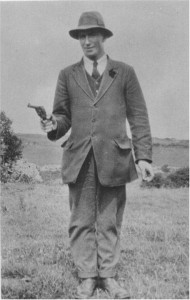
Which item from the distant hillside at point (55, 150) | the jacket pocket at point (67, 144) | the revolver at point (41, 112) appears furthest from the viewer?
the distant hillside at point (55, 150)

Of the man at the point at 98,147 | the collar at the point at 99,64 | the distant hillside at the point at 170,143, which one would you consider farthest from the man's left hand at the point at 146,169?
the distant hillside at the point at 170,143

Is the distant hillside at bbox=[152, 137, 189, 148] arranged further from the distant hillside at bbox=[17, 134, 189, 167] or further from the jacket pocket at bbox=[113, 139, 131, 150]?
the jacket pocket at bbox=[113, 139, 131, 150]

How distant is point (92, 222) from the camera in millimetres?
3664

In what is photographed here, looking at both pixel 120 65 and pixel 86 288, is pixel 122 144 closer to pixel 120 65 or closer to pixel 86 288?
pixel 120 65

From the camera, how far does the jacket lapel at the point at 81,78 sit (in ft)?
11.9

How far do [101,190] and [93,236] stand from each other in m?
0.39

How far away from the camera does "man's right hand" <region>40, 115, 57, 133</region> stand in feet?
11.4

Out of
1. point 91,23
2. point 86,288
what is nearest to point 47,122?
point 91,23

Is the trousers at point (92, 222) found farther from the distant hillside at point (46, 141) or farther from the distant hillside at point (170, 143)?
the distant hillside at point (170, 143)

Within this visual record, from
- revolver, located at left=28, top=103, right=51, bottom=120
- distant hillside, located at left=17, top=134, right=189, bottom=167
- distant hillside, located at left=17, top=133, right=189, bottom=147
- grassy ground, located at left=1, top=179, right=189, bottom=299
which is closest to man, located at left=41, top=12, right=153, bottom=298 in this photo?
revolver, located at left=28, top=103, right=51, bottom=120

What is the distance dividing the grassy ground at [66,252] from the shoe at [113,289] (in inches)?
3.0

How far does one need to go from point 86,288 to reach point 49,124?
1.32 m

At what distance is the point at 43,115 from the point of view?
11.1ft

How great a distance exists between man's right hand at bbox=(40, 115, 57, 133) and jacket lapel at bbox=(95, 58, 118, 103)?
38 cm
